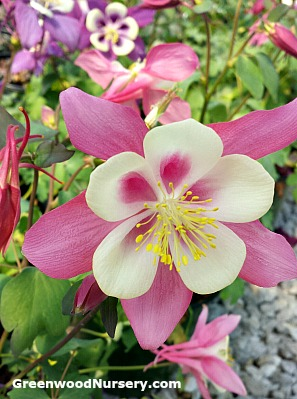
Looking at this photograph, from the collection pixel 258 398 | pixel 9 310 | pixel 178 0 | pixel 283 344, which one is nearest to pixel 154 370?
pixel 258 398

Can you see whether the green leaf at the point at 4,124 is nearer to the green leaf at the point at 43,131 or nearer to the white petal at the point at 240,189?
the green leaf at the point at 43,131

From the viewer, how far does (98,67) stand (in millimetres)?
935

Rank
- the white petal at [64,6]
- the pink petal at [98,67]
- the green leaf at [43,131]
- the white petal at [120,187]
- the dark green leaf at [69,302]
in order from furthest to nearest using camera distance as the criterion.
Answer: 1. the white petal at [64,6]
2. the pink petal at [98,67]
3. the green leaf at [43,131]
4. the dark green leaf at [69,302]
5. the white petal at [120,187]

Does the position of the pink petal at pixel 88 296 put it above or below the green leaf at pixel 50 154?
below

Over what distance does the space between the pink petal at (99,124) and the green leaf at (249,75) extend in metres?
0.69

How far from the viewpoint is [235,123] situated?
517mm

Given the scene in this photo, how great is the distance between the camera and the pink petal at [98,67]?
91 cm

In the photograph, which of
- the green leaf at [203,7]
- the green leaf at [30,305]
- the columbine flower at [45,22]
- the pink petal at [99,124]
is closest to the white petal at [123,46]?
the columbine flower at [45,22]

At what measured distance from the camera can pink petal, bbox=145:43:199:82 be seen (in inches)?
30.2

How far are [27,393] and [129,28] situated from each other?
80 centimetres

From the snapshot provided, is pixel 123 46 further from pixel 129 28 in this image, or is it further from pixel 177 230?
pixel 177 230

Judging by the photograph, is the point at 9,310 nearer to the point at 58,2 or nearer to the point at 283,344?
the point at 58,2

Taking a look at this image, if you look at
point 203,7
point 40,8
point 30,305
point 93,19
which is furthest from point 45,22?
point 30,305

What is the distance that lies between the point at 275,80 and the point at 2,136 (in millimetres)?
718
